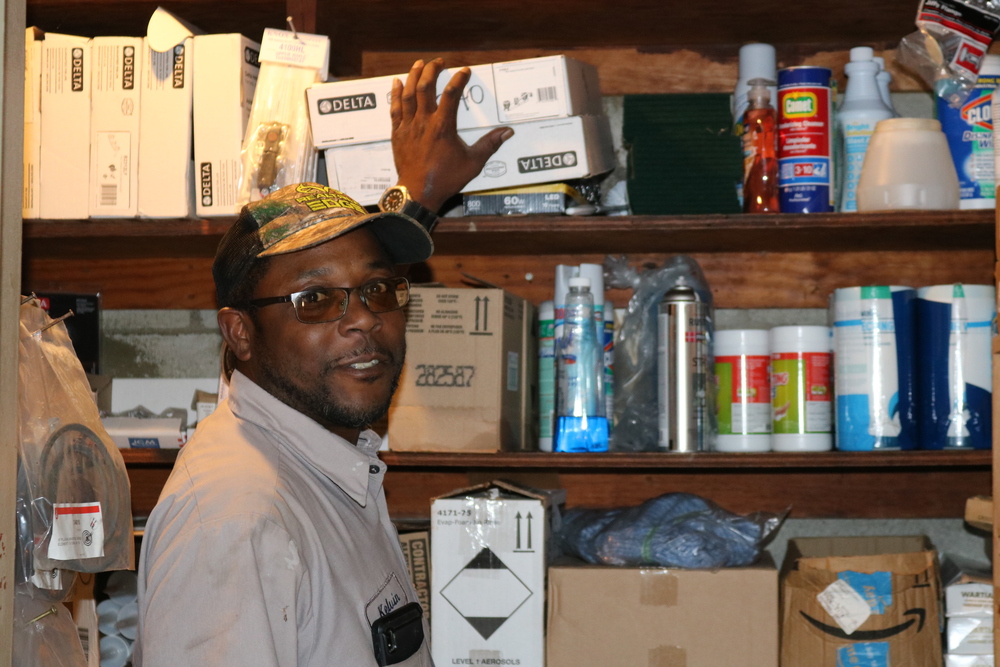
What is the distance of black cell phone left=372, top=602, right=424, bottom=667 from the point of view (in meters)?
1.20

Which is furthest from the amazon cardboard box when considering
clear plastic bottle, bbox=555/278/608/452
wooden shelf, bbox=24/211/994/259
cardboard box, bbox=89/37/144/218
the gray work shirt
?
cardboard box, bbox=89/37/144/218

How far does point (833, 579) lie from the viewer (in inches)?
71.3

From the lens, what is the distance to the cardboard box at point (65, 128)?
6.45 feet

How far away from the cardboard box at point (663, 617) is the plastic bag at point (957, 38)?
3.28 ft

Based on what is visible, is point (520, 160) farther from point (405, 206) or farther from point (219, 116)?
point (219, 116)

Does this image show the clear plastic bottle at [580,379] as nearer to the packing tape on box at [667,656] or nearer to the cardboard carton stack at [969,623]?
the packing tape on box at [667,656]

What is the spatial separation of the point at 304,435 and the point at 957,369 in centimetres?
123

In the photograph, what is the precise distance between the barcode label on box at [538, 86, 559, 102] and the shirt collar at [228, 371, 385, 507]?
0.82 metres

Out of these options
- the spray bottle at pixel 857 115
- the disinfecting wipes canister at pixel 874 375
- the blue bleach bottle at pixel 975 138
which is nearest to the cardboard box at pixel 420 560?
the disinfecting wipes canister at pixel 874 375

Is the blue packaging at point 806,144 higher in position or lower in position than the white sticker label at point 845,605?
higher

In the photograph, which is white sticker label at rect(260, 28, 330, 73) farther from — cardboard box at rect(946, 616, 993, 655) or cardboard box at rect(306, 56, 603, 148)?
cardboard box at rect(946, 616, 993, 655)

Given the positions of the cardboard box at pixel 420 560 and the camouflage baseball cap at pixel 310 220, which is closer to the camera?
the camouflage baseball cap at pixel 310 220

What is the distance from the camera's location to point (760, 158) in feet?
6.25

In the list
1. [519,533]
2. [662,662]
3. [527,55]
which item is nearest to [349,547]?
[519,533]
